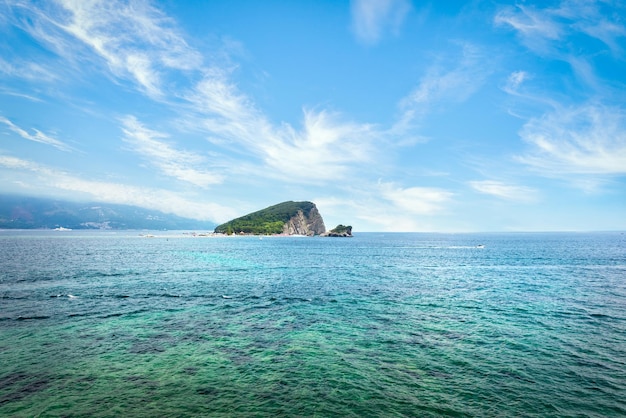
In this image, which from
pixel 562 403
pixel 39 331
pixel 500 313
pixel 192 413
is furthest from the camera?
pixel 500 313

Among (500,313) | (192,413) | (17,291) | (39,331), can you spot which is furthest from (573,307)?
(17,291)

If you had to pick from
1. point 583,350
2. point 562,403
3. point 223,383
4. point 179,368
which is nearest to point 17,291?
point 179,368

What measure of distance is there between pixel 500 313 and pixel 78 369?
4533cm

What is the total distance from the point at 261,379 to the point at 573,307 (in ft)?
147

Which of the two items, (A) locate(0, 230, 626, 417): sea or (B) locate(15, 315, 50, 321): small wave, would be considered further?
(B) locate(15, 315, 50, 321): small wave

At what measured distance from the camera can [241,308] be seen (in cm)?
4216

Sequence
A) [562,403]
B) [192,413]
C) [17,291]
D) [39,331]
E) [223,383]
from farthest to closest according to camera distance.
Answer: [17,291] < [39,331] < [223,383] < [562,403] < [192,413]

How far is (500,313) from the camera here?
40844 mm

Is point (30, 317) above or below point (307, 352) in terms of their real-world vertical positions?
above

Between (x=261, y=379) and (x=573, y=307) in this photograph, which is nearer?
(x=261, y=379)

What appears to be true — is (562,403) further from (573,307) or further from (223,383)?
(573,307)

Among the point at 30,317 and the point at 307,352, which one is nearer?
the point at 307,352

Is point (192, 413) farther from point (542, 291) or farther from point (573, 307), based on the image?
point (542, 291)

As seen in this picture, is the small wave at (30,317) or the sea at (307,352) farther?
the small wave at (30,317)
